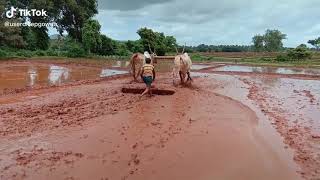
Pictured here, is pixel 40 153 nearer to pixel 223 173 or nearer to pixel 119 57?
pixel 223 173

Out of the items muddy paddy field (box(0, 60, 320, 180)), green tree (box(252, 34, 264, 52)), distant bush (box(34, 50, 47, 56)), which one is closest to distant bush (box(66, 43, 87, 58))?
distant bush (box(34, 50, 47, 56))

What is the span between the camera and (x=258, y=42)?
69.9 metres

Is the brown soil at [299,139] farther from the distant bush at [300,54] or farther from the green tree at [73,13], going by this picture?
the green tree at [73,13]

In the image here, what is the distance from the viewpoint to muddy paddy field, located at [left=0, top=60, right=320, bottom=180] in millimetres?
6469

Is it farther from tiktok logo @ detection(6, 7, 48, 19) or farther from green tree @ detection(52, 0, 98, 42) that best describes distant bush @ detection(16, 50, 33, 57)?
green tree @ detection(52, 0, 98, 42)

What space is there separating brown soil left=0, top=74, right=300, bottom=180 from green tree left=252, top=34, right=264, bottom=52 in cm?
6014

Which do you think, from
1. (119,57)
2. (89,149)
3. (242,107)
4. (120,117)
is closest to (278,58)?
(119,57)

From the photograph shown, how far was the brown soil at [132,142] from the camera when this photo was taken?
6.40 metres

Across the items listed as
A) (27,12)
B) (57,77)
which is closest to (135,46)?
(27,12)

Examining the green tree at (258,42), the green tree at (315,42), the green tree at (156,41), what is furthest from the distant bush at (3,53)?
the green tree at (315,42)

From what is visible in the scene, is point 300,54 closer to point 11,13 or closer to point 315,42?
point 315,42

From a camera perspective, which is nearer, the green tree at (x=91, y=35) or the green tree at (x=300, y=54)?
the green tree at (x=91, y=35)

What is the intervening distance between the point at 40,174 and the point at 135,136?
2.66 meters

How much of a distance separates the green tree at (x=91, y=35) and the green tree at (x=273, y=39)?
37280 mm
